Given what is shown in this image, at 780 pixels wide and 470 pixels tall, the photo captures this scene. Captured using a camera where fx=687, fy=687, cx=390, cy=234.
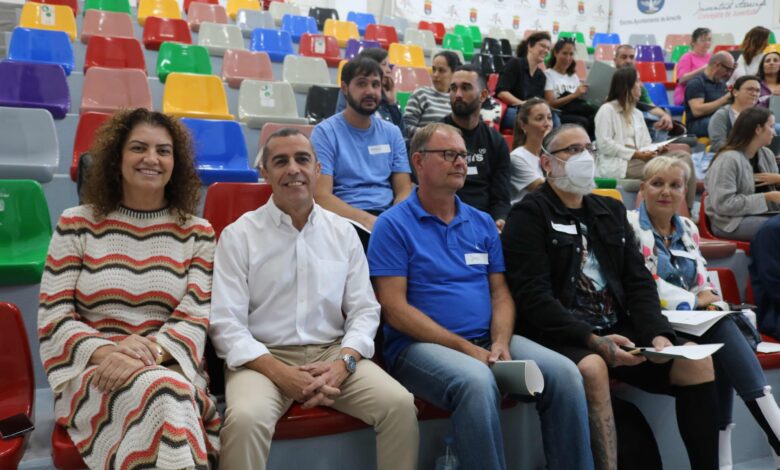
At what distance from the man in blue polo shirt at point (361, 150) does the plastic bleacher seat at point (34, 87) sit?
1721 millimetres

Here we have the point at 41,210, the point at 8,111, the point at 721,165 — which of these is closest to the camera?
the point at 41,210

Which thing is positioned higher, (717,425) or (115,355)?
(115,355)

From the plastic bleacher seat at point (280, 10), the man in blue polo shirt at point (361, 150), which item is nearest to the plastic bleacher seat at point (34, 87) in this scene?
the man in blue polo shirt at point (361, 150)

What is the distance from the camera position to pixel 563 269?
2197 millimetres

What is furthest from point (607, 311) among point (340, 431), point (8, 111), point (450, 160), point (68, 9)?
point (68, 9)

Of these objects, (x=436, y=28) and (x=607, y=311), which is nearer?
(x=607, y=311)

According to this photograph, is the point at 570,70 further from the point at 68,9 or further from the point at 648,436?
the point at 68,9

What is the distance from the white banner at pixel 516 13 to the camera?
34.2ft

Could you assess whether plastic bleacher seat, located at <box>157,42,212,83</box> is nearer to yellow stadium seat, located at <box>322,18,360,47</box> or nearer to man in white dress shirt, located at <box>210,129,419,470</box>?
yellow stadium seat, located at <box>322,18,360,47</box>

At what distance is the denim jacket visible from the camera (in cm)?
210

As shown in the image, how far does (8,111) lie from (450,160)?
222cm

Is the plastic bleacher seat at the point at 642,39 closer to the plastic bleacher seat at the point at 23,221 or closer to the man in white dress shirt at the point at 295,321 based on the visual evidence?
the man in white dress shirt at the point at 295,321

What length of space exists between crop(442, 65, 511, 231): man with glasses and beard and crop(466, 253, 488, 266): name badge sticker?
3.19ft

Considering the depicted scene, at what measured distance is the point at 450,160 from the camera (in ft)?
7.08
